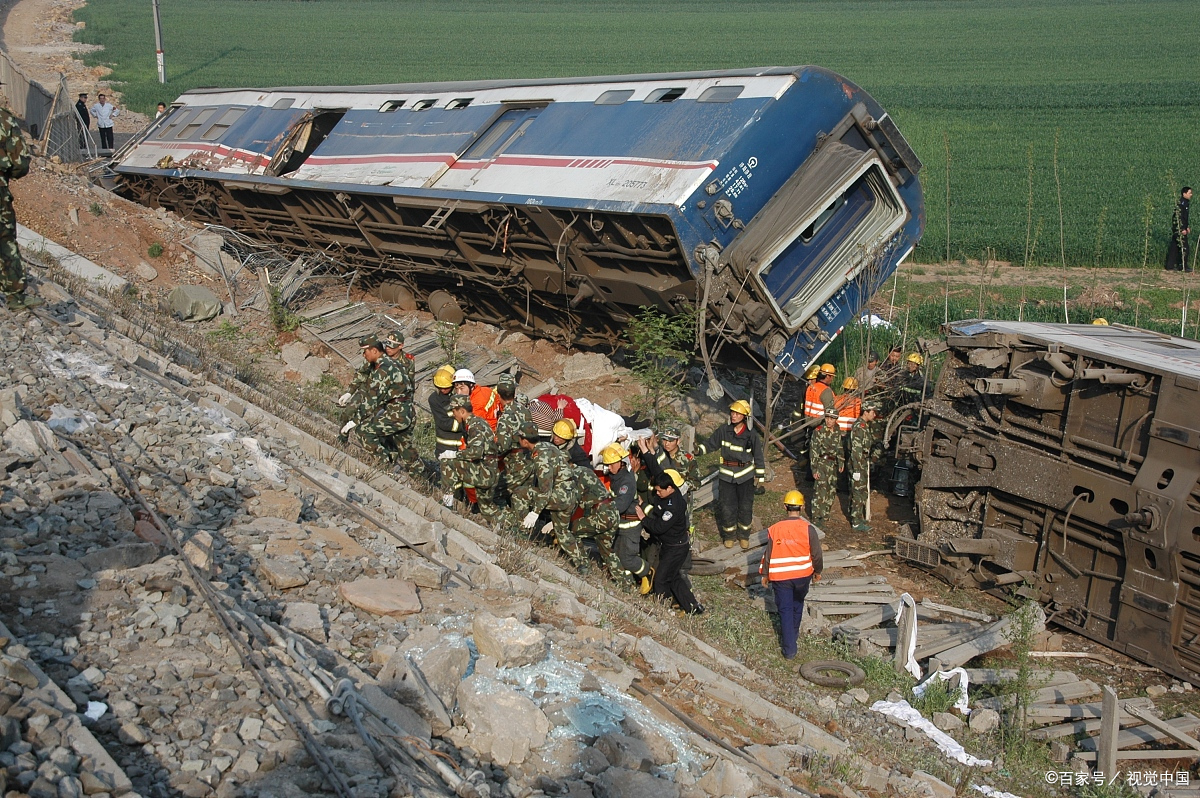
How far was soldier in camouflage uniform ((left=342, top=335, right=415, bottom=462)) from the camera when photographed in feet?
32.0

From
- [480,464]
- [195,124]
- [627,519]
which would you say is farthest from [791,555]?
[195,124]

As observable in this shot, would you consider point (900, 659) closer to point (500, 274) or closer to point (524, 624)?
point (524, 624)

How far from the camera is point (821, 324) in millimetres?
11672

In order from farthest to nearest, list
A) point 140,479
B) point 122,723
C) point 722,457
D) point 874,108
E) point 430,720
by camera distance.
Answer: point 874,108, point 722,457, point 140,479, point 430,720, point 122,723

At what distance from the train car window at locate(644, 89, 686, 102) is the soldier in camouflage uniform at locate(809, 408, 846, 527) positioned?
4031 mm

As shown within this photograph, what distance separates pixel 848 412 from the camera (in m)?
11.7

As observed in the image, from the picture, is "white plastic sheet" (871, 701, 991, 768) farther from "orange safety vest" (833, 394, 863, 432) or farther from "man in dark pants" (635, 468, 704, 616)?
"orange safety vest" (833, 394, 863, 432)

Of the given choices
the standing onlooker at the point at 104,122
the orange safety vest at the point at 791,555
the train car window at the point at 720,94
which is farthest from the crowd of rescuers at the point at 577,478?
the standing onlooker at the point at 104,122

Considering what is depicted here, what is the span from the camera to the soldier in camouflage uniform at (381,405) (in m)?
9.77

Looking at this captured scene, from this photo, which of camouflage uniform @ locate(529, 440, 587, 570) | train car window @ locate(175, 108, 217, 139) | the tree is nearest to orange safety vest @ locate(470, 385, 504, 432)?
camouflage uniform @ locate(529, 440, 587, 570)

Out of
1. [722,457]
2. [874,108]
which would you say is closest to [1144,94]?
[874,108]

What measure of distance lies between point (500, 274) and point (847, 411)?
481cm

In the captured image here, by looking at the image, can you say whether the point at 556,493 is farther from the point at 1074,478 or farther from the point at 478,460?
the point at 1074,478

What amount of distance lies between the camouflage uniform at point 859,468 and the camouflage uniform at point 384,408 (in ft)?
15.7
